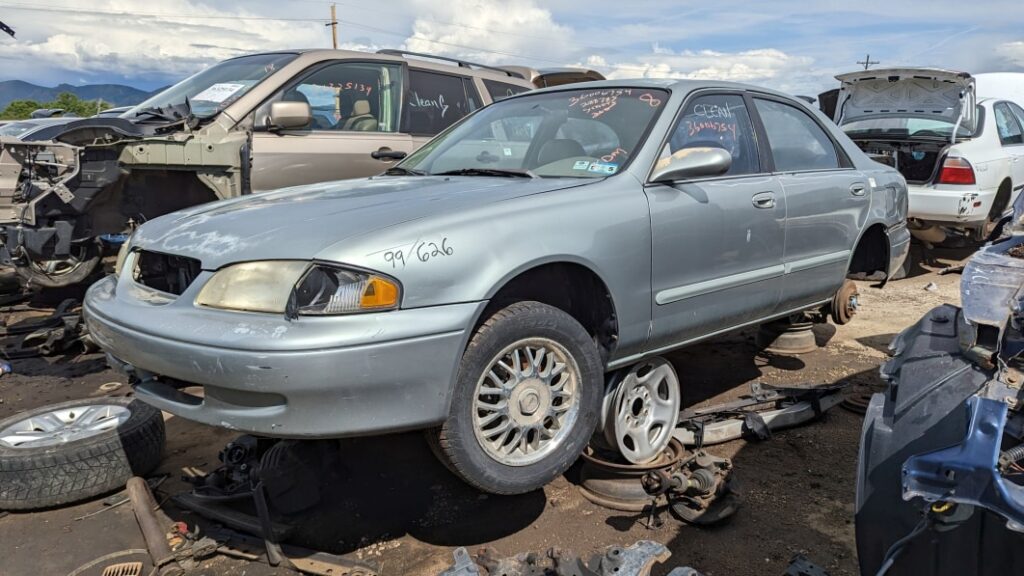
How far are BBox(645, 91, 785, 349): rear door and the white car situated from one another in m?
3.91

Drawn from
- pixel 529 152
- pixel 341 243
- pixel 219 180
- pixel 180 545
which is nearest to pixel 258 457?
pixel 180 545

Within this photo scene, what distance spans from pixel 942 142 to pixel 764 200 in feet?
16.7

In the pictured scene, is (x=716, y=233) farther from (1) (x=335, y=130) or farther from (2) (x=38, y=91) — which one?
(2) (x=38, y=91)

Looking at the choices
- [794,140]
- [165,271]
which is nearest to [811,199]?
[794,140]

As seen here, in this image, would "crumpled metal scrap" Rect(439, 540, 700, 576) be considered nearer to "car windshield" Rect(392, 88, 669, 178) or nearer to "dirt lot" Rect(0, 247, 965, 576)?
"dirt lot" Rect(0, 247, 965, 576)

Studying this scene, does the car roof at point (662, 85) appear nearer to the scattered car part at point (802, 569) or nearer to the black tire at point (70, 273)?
the scattered car part at point (802, 569)

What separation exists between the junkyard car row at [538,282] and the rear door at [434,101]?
43.3 inches

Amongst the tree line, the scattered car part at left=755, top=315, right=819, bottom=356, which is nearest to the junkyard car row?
the scattered car part at left=755, top=315, right=819, bottom=356

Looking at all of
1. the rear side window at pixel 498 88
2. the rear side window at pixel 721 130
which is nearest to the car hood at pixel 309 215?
the rear side window at pixel 721 130

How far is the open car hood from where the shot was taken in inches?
297

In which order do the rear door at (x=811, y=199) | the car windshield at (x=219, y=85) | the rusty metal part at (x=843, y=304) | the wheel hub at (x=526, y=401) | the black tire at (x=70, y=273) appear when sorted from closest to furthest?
the wheel hub at (x=526, y=401) < the rear door at (x=811, y=199) < the rusty metal part at (x=843, y=304) < the car windshield at (x=219, y=85) < the black tire at (x=70, y=273)

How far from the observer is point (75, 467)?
3.00 m

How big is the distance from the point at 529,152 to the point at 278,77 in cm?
265

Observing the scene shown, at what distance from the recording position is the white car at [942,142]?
6879mm
